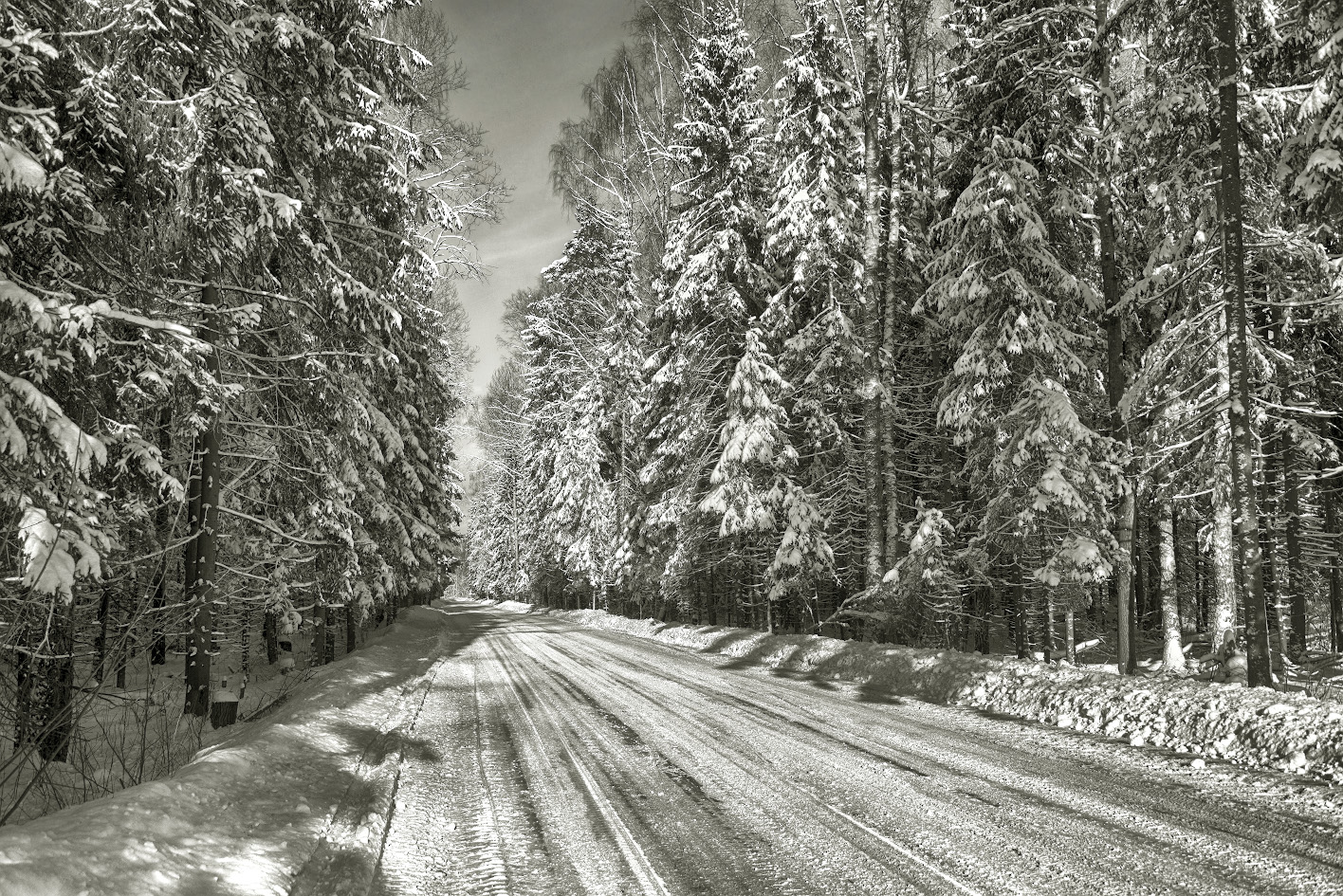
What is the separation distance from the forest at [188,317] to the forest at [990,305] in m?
8.27

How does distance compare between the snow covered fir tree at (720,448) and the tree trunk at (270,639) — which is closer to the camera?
the snow covered fir tree at (720,448)

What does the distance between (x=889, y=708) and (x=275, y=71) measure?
13.5 meters

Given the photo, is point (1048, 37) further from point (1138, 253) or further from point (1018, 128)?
point (1138, 253)

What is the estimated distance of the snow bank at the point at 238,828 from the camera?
400cm

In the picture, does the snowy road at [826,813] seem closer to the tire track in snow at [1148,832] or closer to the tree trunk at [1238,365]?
the tire track in snow at [1148,832]

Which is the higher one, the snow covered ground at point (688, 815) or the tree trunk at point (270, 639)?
the snow covered ground at point (688, 815)

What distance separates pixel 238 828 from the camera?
519 centimetres

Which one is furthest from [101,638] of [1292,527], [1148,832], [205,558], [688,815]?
[1292,527]

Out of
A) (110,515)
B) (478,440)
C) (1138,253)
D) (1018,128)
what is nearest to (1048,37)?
(1018,128)

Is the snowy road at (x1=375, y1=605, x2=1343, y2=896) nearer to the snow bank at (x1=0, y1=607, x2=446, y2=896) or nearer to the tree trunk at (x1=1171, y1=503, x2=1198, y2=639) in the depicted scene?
the snow bank at (x1=0, y1=607, x2=446, y2=896)

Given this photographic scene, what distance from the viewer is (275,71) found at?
435 inches

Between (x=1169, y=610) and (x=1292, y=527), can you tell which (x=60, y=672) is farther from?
(x=1292, y=527)

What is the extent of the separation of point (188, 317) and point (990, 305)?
1477cm

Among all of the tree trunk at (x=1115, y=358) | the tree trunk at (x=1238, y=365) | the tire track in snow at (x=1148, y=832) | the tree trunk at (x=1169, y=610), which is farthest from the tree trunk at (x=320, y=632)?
the tree trunk at (x=1169, y=610)
